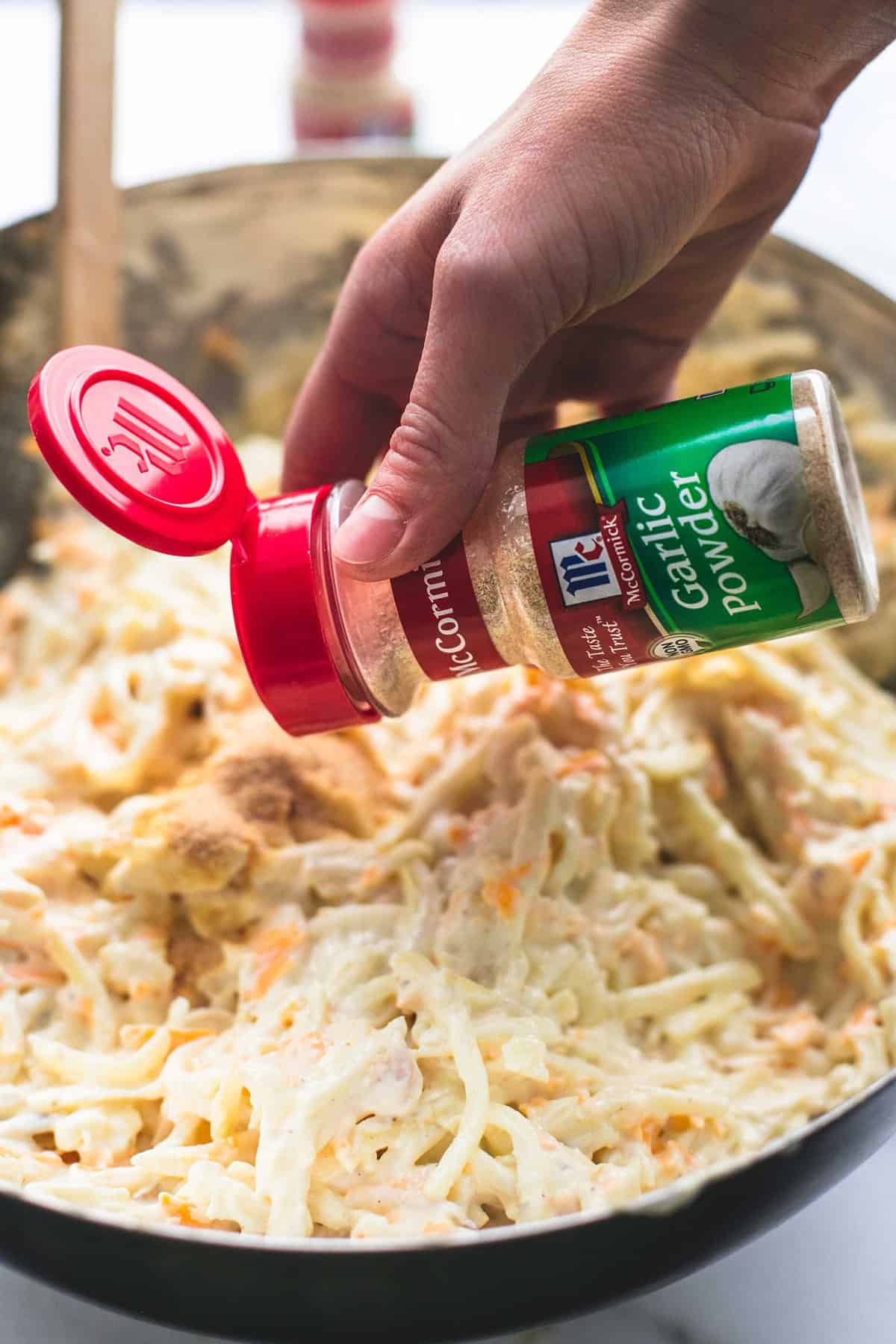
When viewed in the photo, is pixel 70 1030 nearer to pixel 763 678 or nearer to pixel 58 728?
pixel 58 728

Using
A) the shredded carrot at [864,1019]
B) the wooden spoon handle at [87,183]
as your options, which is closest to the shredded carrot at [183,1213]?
the shredded carrot at [864,1019]

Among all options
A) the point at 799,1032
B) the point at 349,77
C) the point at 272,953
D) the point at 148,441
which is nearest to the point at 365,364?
the point at 148,441

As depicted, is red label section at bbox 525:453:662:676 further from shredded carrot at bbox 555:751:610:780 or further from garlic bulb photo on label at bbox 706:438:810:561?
shredded carrot at bbox 555:751:610:780

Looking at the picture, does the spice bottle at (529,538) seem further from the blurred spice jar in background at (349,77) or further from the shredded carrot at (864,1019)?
the blurred spice jar in background at (349,77)

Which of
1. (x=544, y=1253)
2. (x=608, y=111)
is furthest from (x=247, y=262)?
(x=544, y=1253)

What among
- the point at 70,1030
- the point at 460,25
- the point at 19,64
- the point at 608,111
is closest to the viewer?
the point at 608,111

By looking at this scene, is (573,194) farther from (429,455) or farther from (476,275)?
(429,455)
